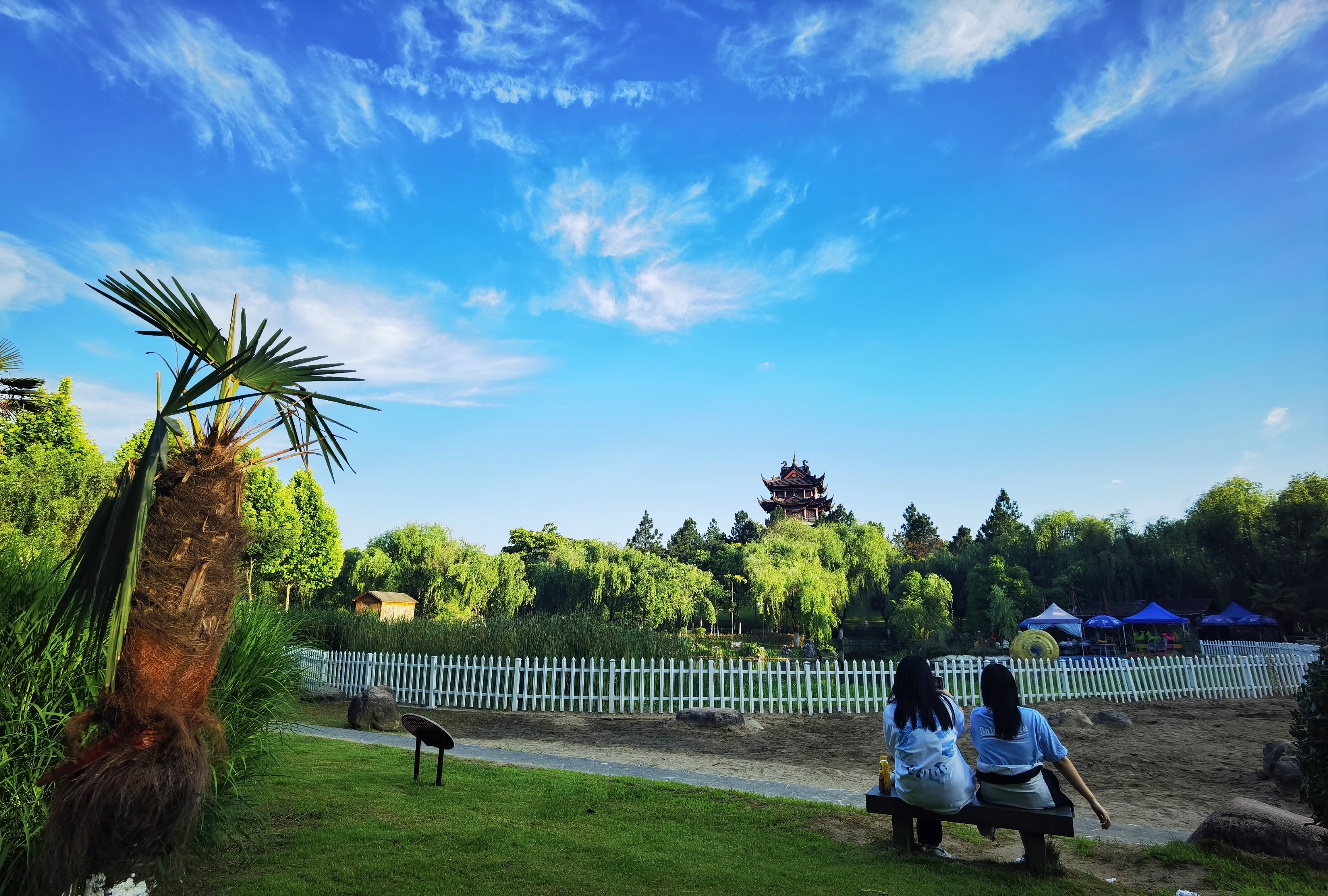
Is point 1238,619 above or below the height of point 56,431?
below

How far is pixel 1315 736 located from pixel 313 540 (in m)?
37.2

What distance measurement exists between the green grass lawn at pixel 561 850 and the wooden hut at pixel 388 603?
82.3ft

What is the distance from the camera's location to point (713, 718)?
11742mm

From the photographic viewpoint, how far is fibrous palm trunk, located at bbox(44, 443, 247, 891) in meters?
3.12

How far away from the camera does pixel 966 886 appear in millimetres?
3996

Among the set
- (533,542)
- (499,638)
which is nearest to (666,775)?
(499,638)

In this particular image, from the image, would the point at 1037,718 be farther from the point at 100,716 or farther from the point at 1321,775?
the point at 100,716

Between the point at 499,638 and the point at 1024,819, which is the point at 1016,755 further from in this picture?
the point at 499,638

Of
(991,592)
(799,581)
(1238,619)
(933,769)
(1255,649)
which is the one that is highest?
(799,581)

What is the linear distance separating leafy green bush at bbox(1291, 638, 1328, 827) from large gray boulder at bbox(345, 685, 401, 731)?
11115 mm

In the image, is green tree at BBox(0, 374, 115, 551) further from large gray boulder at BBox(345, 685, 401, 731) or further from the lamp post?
the lamp post

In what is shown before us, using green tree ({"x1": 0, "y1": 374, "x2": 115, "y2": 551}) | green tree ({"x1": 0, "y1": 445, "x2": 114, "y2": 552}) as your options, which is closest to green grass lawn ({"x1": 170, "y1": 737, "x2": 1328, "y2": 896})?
green tree ({"x1": 0, "y1": 374, "x2": 115, "y2": 551})

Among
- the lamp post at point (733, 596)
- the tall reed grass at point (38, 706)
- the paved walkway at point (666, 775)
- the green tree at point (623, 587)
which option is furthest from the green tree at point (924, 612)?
the tall reed grass at point (38, 706)

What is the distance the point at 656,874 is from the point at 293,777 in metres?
3.86
